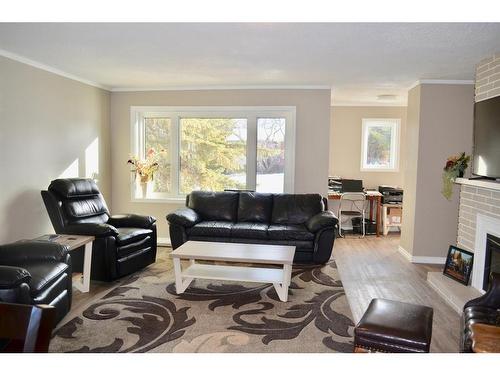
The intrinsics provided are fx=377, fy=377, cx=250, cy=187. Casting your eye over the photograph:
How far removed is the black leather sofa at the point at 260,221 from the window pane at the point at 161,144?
86 cm

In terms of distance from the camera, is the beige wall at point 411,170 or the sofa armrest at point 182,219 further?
the beige wall at point 411,170

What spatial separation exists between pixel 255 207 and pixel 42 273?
3.05 m

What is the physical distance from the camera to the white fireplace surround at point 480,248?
144 inches

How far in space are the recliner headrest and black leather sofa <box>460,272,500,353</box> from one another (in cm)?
397

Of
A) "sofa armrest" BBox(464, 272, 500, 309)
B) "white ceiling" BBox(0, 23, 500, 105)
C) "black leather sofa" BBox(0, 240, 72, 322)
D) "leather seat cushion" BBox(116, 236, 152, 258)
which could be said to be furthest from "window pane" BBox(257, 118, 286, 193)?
"sofa armrest" BBox(464, 272, 500, 309)

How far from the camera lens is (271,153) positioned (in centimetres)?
594

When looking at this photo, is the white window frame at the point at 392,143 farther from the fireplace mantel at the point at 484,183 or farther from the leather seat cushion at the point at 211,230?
the leather seat cushion at the point at 211,230

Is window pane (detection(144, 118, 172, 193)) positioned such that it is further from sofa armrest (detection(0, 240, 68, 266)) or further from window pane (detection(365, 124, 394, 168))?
window pane (detection(365, 124, 394, 168))

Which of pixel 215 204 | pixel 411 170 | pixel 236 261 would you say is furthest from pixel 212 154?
pixel 411 170

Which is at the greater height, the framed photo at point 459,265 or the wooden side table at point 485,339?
the wooden side table at point 485,339

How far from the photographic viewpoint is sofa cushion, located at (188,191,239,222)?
211 inches

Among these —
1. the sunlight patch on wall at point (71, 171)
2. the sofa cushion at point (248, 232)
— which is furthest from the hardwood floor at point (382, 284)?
the sunlight patch on wall at point (71, 171)

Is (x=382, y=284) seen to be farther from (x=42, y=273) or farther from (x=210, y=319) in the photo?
(x=42, y=273)
